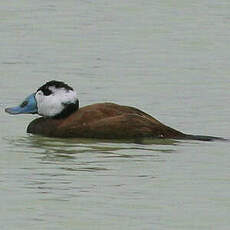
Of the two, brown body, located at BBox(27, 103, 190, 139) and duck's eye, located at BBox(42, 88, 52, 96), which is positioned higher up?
duck's eye, located at BBox(42, 88, 52, 96)

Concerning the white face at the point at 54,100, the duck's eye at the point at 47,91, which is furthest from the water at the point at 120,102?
the duck's eye at the point at 47,91

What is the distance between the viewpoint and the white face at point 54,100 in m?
15.8

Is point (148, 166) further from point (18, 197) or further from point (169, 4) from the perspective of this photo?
point (169, 4)

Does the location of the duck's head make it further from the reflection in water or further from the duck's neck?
the reflection in water

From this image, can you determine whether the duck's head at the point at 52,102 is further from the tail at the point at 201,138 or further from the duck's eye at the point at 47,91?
the tail at the point at 201,138

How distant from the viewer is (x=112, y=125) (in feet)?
50.2

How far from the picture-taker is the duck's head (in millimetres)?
15758

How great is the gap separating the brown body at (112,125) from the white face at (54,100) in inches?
11.1

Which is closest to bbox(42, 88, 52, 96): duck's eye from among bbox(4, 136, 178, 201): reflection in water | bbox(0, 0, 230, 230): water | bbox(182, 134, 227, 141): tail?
bbox(0, 0, 230, 230): water

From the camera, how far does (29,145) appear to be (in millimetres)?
14906

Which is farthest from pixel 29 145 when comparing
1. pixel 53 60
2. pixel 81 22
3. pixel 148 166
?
pixel 81 22

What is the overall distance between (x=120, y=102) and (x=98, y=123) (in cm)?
224

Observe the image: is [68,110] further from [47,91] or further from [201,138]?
[201,138]

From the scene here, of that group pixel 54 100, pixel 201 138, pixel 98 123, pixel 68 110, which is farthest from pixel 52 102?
pixel 201 138
